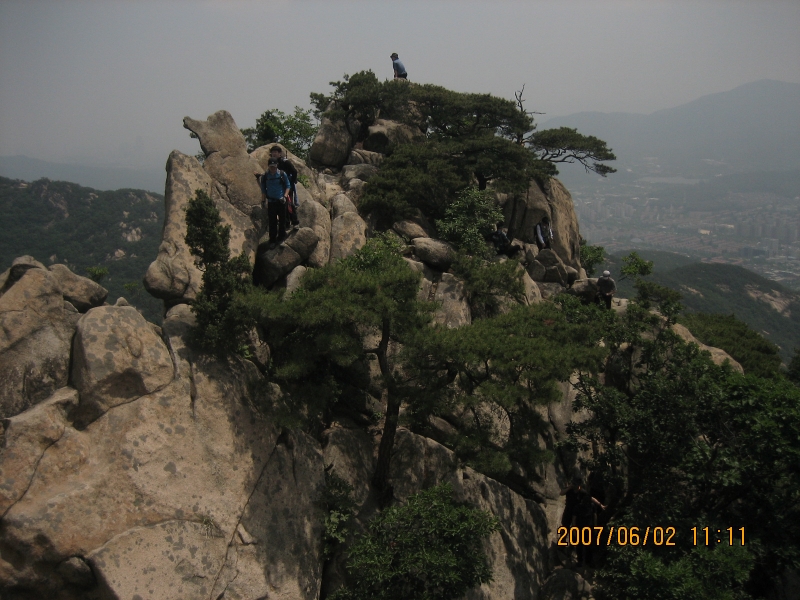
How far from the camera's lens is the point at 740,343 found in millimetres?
21047

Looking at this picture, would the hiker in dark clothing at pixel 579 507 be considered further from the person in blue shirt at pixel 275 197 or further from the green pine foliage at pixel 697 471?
the person in blue shirt at pixel 275 197

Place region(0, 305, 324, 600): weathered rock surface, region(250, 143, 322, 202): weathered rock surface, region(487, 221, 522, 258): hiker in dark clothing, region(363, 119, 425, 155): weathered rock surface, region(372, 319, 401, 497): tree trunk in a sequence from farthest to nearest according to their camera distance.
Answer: region(363, 119, 425, 155): weathered rock surface
region(487, 221, 522, 258): hiker in dark clothing
region(250, 143, 322, 202): weathered rock surface
region(372, 319, 401, 497): tree trunk
region(0, 305, 324, 600): weathered rock surface

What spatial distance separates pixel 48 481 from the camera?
26.0 ft

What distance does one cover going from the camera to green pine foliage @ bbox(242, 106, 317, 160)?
21.4 metres

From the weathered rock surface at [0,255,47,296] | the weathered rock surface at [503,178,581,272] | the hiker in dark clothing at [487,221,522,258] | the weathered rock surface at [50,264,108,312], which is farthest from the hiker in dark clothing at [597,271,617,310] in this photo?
the weathered rock surface at [0,255,47,296]

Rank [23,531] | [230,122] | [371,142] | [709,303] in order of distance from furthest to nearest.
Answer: [709,303] → [371,142] → [230,122] → [23,531]

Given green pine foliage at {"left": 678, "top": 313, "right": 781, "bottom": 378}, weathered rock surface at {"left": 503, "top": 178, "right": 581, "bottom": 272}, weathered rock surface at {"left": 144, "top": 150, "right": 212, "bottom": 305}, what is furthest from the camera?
weathered rock surface at {"left": 503, "top": 178, "right": 581, "bottom": 272}

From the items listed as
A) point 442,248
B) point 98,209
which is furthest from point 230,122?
point 98,209

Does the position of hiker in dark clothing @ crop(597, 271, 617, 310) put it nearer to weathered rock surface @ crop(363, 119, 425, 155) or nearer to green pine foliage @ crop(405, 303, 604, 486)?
green pine foliage @ crop(405, 303, 604, 486)

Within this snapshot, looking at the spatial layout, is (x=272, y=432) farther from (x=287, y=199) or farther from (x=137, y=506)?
(x=287, y=199)

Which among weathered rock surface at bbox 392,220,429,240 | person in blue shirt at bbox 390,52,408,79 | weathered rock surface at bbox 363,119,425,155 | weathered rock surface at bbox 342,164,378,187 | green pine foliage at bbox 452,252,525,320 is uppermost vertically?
person in blue shirt at bbox 390,52,408,79

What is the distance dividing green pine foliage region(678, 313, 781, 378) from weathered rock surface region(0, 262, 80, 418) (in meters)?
19.3

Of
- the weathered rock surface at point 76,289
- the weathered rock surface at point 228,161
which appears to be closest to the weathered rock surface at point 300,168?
the weathered rock surface at point 228,161

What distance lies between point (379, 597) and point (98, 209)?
81.8m
